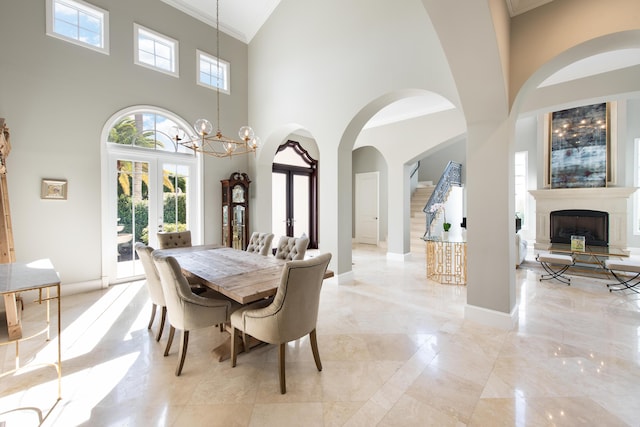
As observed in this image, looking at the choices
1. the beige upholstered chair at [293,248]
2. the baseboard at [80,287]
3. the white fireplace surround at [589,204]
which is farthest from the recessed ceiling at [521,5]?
the baseboard at [80,287]

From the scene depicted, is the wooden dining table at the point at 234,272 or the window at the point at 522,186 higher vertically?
the window at the point at 522,186

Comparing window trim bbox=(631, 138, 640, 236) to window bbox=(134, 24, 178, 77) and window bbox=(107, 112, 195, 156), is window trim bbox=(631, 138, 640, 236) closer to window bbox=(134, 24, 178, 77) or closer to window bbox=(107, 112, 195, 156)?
window bbox=(107, 112, 195, 156)

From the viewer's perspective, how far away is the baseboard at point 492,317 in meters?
2.94

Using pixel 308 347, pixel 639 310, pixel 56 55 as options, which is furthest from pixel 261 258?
pixel 639 310

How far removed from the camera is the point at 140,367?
7.56 feet

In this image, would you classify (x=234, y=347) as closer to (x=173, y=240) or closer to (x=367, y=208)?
(x=173, y=240)

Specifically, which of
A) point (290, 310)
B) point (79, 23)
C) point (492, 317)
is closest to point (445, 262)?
point (492, 317)

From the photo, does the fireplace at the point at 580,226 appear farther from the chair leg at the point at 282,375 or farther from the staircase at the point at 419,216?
the chair leg at the point at 282,375

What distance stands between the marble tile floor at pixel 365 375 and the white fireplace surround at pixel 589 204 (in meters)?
4.58

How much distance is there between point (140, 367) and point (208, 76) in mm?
5555

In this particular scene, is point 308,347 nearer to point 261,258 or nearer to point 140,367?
point 261,258

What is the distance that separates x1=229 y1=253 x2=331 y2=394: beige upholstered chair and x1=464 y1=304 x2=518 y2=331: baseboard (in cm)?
206

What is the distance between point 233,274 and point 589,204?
877 centimetres

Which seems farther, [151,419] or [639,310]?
[639,310]
